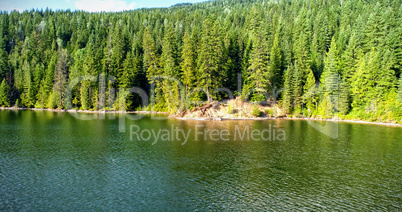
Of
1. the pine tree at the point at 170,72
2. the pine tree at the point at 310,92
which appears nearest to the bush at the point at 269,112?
the pine tree at the point at 310,92

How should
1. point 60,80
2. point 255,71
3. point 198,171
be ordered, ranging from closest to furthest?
1. point 198,171
2. point 255,71
3. point 60,80

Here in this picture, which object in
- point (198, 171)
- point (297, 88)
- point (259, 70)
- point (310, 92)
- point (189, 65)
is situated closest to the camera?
point (198, 171)

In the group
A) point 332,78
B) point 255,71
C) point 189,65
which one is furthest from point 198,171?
point 332,78

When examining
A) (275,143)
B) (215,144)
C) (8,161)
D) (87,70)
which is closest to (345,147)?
(275,143)

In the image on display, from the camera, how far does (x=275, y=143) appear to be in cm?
4528

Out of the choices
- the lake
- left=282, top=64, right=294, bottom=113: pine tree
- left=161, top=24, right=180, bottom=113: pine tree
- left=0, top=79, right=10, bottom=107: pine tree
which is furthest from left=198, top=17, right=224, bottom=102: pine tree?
left=0, top=79, right=10, bottom=107: pine tree

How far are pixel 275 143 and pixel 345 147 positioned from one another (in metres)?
9.92

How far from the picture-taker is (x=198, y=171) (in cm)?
3105

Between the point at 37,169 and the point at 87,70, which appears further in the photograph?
the point at 87,70

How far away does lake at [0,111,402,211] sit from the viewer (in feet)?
76.2

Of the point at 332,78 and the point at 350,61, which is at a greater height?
the point at 350,61

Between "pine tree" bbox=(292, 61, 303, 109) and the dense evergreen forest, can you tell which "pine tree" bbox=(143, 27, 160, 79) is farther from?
"pine tree" bbox=(292, 61, 303, 109)

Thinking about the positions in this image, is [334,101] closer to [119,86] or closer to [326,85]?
[326,85]

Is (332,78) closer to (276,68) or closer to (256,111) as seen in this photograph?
(276,68)
